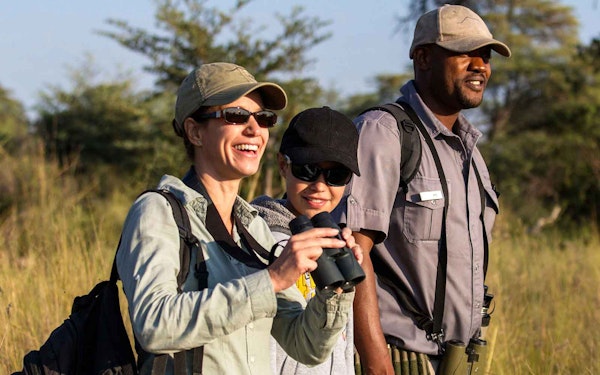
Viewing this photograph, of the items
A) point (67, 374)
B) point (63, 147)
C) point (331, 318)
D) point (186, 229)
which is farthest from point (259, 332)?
point (63, 147)

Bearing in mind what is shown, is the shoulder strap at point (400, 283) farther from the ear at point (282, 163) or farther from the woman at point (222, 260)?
the woman at point (222, 260)

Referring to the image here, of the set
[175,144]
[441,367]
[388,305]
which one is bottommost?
[441,367]

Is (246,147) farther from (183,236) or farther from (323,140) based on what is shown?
(323,140)

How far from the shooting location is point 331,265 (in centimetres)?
214

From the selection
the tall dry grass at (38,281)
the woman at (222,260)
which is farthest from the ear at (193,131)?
the tall dry grass at (38,281)

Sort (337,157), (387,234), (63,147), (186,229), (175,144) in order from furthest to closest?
(63,147), (175,144), (387,234), (337,157), (186,229)

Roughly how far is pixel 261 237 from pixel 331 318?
36 centimetres

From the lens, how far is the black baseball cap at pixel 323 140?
294cm

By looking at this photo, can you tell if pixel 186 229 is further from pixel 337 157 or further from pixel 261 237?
pixel 337 157

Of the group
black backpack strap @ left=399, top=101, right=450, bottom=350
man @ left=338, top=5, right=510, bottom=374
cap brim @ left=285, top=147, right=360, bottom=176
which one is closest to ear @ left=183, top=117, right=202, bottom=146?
cap brim @ left=285, top=147, right=360, bottom=176

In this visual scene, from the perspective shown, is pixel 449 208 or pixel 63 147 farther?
pixel 63 147

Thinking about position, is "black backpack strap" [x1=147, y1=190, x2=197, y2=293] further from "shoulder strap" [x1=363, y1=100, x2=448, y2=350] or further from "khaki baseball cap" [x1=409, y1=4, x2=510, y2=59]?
"khaki baseball cap" [x1=409, y1=4, x2=510, y2=59]

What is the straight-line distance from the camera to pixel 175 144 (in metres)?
11.7

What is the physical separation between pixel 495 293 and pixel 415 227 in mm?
2857
